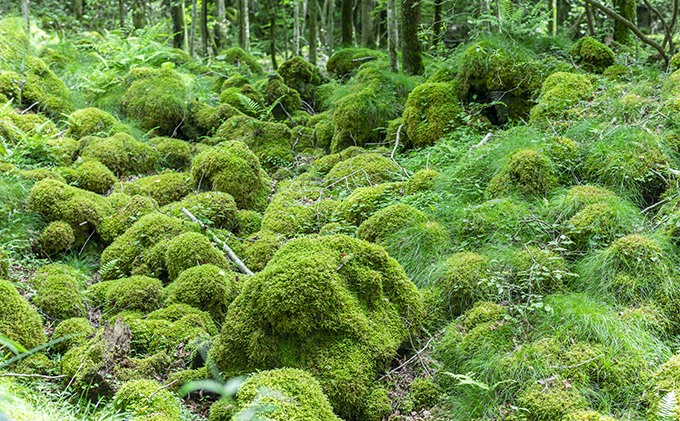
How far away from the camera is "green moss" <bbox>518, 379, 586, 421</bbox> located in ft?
10.4

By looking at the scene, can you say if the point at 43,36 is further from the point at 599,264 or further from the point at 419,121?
the point at 599,264

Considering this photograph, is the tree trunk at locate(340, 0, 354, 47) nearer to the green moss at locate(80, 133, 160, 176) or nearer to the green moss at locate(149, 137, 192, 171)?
the green moss at locate(149, 137, 192, 171)

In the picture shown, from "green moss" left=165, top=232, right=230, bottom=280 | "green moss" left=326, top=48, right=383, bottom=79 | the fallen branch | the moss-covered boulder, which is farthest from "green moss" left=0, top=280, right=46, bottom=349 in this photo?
"green moss" left=326, top=48, right=383, bottom=79

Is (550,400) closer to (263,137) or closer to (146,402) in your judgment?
(146,402)

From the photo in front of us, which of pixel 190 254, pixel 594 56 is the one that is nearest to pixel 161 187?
pixel 190 254

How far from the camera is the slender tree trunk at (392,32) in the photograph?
8742 mm

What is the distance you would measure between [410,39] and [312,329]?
692cm

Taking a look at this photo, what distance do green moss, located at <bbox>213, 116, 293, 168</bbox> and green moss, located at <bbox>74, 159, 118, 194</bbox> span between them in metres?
2.09

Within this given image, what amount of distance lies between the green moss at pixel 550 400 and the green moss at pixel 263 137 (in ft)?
19.9

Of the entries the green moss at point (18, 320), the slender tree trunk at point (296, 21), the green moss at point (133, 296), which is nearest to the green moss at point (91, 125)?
the green moss at point (133, 296)

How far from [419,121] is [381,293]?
4168 mm

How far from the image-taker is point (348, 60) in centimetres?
1162

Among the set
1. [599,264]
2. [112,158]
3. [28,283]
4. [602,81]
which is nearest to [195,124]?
[112,158]

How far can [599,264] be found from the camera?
13.5ft
